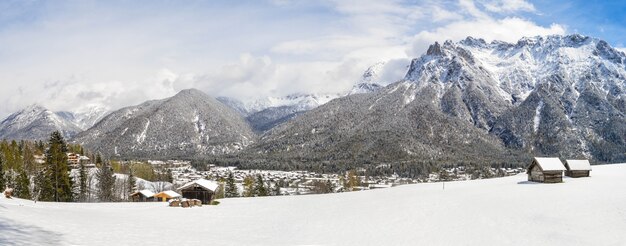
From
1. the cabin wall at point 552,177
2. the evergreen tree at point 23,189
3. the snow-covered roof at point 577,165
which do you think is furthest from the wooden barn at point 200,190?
the snow-covered roof at point 577,165

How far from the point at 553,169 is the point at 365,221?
137 feet

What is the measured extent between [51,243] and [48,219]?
36.8 feet

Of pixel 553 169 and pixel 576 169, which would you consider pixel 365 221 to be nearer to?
pixel 553 169

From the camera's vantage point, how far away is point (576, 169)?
83.6 meters

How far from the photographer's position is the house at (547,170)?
76.8 metres

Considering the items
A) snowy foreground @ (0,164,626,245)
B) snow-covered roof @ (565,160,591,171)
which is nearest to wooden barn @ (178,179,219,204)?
snowy foreground @ (0,164,626,245)

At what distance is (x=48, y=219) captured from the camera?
36281 millimetres

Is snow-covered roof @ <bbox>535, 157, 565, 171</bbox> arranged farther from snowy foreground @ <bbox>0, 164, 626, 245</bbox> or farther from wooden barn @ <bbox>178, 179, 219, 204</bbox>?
wooden barn @ <bbox>178, 179, 219, 204</bbox>

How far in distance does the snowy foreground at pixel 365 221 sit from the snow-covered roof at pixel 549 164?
19.2 feet

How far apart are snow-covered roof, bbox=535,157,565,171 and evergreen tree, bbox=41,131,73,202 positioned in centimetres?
8024

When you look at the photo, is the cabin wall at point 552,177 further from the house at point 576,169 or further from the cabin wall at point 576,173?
the cabin wall at point 576,173

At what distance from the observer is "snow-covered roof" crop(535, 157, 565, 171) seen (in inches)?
3029

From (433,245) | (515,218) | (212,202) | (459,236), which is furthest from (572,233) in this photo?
(212,202)

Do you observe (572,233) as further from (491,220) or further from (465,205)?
(465,205)
